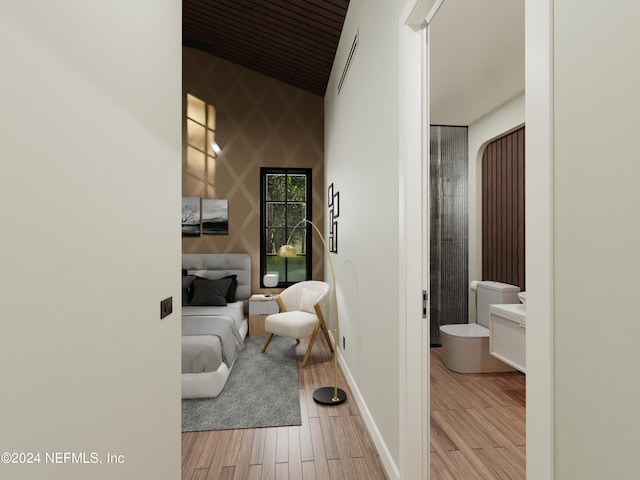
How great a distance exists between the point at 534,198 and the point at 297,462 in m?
1.93

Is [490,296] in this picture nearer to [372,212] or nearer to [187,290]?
[372,212]

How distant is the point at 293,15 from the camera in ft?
11.6

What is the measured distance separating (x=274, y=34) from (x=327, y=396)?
153 inches

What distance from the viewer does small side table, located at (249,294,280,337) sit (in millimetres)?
4699

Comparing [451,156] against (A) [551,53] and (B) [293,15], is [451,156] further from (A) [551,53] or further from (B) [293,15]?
(A) [551,53]

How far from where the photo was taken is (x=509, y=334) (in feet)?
9.03

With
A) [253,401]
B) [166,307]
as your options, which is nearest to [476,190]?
[253,401]

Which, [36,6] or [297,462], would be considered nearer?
[36,6]

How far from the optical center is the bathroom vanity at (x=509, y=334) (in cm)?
258

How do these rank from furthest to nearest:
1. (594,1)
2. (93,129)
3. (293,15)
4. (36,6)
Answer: (293,15) → (93,129) → (36,6) → (594,1)

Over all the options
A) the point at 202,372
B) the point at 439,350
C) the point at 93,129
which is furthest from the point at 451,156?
the point at 93,129

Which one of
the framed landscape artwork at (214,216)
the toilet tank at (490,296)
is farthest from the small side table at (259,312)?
the toilet tank at (490,296)

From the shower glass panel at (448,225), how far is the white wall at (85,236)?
3.34 m

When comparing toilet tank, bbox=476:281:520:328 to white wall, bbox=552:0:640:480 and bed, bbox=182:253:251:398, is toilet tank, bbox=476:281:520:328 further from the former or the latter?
white wall, bbox=552:0:640:480
